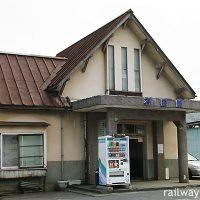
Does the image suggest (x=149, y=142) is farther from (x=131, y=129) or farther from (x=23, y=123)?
(x=23, y=123)

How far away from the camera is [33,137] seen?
1784 cm

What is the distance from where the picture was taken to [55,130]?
60.4 ft

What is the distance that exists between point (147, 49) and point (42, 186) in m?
8.70

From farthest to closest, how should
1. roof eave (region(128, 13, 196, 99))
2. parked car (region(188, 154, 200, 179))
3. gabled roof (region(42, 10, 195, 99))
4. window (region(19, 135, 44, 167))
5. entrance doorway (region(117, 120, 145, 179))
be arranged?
parked car (region(188, 154, 200, 179)) → entrance doorway (region(117, 120, 145, 179)) → roof eave (region(128, 13, 196, 99)) → gabled roof (region(42, 10, 195, 99)) → window (region(19, 135, 44, 167))

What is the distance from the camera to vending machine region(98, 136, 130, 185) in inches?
634

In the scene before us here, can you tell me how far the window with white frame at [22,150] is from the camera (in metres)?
17.2

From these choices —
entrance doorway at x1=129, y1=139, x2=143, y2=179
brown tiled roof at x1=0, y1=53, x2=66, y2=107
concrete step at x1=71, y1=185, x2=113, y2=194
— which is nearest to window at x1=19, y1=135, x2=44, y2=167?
brown tiled roof at x1=0, y1=53, x2=66, y2=107

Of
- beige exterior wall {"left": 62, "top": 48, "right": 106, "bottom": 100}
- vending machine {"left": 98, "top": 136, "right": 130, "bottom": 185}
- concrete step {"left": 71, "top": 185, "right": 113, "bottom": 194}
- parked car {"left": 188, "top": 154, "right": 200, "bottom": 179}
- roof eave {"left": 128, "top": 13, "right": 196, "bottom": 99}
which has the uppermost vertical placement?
roof eave {"left": 128, "top": 13, "right": 196, "bottom": 99}

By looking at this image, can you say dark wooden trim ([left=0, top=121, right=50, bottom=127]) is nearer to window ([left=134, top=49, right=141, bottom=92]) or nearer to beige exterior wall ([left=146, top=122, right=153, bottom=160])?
window ([left=134, top=49, right=141, bottom=92])

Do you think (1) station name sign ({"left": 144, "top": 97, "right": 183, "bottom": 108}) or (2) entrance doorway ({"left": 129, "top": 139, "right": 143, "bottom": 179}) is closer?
(1) station name sign ({"left": 144, "top": 97, "right": 183, "bottom": 108})

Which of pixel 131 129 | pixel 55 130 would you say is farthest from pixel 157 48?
pixel 55 130

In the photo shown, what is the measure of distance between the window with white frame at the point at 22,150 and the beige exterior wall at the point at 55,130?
26cm

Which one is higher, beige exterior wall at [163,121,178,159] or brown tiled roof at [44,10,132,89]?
brown tiled roof at [44,10,132,89]

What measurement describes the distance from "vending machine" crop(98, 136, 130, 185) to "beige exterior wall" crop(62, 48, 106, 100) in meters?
3.64
